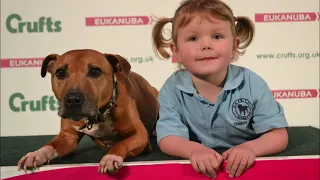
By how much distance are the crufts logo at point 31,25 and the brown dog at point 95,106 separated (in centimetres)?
137

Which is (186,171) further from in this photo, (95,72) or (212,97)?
(95,72)

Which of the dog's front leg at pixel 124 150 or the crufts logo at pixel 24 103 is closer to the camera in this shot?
the dog's front leg at pixel 124 150

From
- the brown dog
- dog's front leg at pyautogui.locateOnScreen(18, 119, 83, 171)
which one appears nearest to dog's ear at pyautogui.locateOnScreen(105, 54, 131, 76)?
the brown dog

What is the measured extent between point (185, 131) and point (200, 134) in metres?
0.10

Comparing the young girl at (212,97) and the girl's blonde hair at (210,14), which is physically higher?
the girl's blonde hair at (210,14)

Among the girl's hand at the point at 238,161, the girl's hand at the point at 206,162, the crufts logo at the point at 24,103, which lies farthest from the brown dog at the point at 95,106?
the crufts logo at the point at 24,103

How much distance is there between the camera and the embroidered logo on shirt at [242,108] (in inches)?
58.4

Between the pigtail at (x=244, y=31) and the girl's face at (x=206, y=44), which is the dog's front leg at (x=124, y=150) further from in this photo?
the pigtail at (x=244, y=31)

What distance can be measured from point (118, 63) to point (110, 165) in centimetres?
49

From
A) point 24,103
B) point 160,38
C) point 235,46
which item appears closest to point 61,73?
point 160,38

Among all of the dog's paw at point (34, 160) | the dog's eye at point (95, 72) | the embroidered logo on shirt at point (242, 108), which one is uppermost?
the dog's eye at point (95, 72)

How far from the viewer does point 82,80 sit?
1.38 m

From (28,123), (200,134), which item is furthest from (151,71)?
(200,134)

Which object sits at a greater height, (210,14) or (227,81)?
(210,14)
